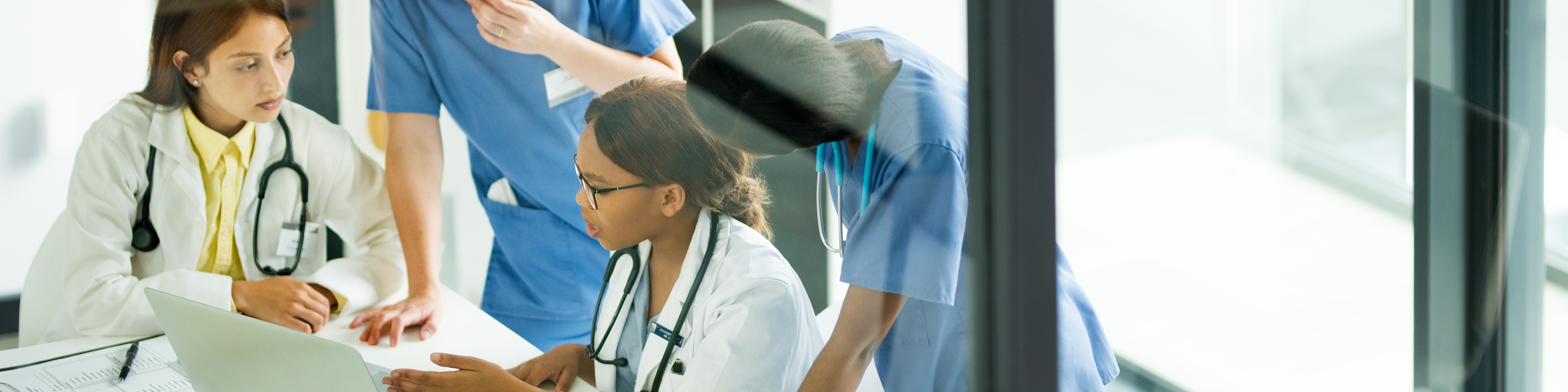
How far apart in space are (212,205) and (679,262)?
1009mm

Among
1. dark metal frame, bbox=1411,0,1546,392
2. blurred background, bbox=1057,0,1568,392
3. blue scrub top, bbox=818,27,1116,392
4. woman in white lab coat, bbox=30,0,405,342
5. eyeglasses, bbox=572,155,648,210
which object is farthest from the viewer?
woman in white lab coat, bbox=30,0,405,342

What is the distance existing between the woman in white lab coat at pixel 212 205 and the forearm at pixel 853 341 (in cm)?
92

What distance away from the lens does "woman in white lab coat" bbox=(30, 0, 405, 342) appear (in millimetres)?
1646

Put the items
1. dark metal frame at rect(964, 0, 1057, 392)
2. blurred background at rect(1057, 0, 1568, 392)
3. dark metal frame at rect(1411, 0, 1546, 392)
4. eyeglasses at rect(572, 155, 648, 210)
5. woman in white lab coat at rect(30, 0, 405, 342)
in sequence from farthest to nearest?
woman in white lab coat at rect(30, 0, 405, 342)
blurred background at rect(1057, 0, 1568, 392)
dark metal frame at rect(1411, 0, 1546, 392)
eyeglasses at rect(572, 155, 648, 210)
dark metal frame at rect(964, 0, 1057, 392)

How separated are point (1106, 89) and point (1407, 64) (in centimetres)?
60

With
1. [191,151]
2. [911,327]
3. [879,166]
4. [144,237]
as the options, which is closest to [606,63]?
[879,166]

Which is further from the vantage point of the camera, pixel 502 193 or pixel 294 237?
pixel 294 237

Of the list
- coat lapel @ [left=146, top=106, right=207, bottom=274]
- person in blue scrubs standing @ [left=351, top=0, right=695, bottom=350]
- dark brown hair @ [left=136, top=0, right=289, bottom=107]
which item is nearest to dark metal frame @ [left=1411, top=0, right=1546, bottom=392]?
person in blue scrubs standing @ [left=351, top=0, right=695, bottom=350]

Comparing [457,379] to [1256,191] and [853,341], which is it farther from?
[1256,191]

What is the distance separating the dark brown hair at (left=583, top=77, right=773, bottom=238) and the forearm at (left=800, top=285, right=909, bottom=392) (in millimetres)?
169

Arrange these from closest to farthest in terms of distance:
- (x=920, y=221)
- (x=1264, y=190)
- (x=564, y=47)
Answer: (x=920, y=221), (x=564, y=47), (x=1264, y=190)

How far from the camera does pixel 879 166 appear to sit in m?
1.07

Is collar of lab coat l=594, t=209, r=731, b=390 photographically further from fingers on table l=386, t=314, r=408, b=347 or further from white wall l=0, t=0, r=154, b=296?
white wall l=0, t=0, r=154, b=296

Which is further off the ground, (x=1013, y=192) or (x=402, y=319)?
(x=1013, y=192)
